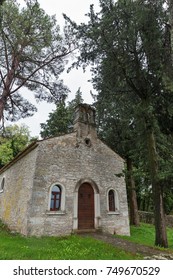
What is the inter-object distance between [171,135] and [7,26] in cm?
1141

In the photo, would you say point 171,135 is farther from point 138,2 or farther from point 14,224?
point 14,224

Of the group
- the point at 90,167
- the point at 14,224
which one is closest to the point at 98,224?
the point at 90,167

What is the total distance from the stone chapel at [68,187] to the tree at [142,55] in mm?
3434

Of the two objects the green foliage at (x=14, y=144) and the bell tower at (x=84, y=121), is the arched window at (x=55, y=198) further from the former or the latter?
the green foliage at (x=14, y=144)

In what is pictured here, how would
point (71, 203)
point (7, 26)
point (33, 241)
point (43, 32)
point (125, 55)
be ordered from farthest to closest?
point (43, 32), point (7, 26), point (71, 203), point (125, 55), point (33, 241)

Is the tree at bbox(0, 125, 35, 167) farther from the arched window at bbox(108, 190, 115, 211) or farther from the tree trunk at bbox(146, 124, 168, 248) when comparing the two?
the tree trunk at bbox(146, 124, 168, 248)

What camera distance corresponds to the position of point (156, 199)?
8.74 m

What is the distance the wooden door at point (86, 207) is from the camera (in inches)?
426

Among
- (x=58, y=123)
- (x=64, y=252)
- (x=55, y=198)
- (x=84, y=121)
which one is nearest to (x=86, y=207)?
(x=55, y=198)

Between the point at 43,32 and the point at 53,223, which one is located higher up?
the point at 43,32

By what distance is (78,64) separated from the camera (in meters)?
11.0

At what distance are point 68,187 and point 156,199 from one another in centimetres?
462

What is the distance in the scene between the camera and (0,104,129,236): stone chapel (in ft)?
32.2

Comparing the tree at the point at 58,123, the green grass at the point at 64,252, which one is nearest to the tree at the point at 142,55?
the green grass at the point at 64,252
